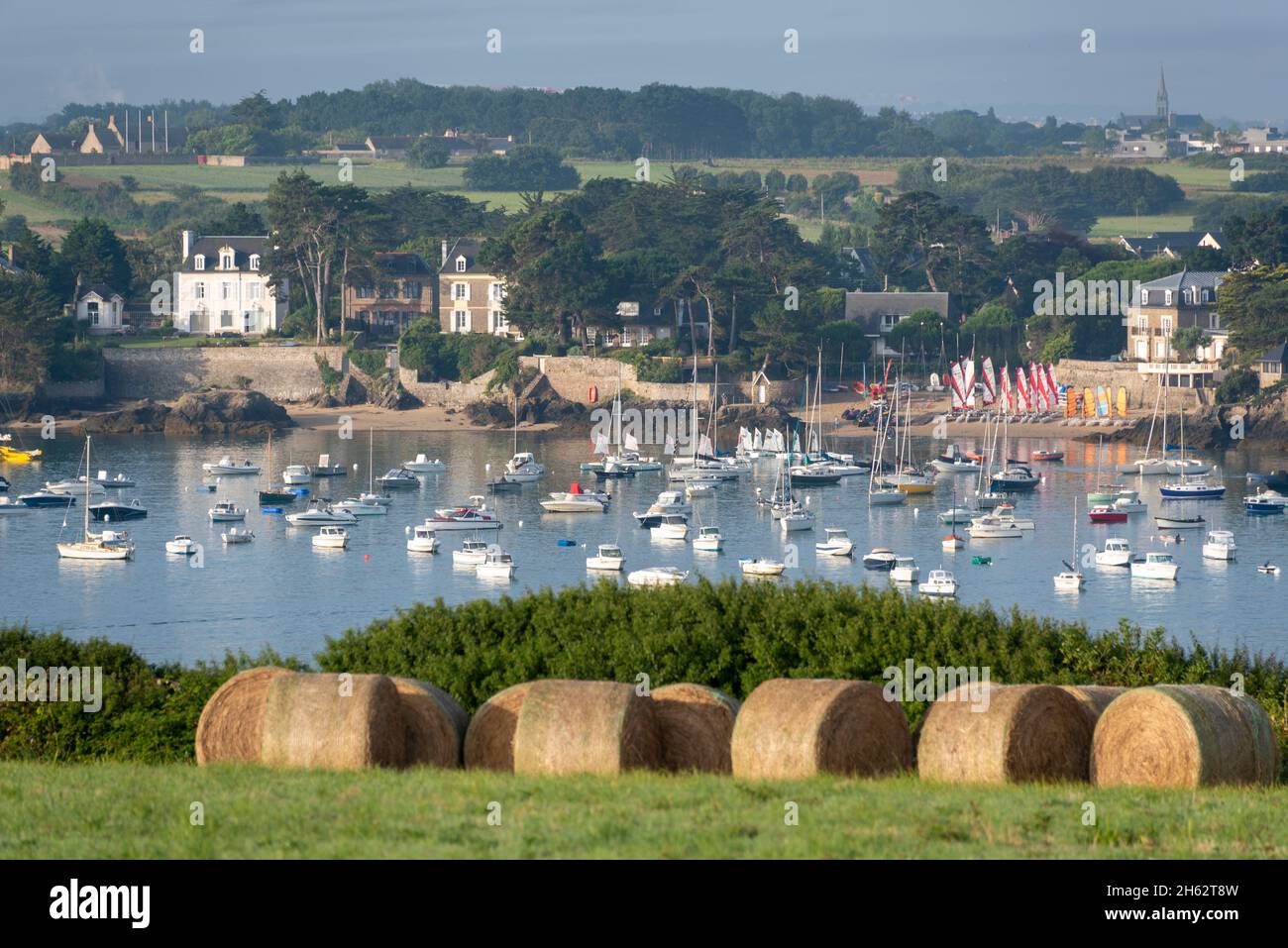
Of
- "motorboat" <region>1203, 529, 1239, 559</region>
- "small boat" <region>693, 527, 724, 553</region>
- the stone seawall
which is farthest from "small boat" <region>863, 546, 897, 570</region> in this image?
the stone seawall

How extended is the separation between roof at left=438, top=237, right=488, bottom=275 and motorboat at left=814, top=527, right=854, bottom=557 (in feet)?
158

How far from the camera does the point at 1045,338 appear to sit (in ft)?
334

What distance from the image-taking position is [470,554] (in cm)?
5772

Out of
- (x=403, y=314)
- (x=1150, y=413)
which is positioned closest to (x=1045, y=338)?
(x=1150, y=413)

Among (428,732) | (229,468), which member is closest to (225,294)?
(229,468)

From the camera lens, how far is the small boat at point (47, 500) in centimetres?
6962

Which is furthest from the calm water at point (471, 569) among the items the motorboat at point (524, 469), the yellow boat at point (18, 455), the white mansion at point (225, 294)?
the white mansion at point (225, 294)

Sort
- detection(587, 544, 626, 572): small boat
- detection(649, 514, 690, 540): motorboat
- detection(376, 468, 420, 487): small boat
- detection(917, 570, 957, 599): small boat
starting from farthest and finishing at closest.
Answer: detection(376, 468, 420, 487): small boat, detection(649, 514, 690, 540): motorboat, detection(587, 544, 626, 572): small boat, detection(917, 570, 957, 599): small boat

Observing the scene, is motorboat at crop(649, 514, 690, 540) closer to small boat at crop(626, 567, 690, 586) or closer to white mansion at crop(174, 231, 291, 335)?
small boat at crop(626, 567, 690, 586)

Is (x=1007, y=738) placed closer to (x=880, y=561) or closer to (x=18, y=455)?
(x=880, y=561)

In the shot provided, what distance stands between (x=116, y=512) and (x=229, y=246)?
42140 millimetres

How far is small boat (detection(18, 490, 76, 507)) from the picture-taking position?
6962cm

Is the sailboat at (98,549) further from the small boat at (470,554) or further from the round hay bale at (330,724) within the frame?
the round hay bale at (330,724)
